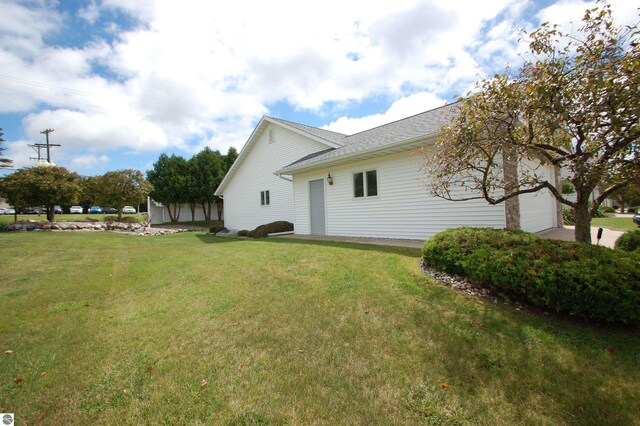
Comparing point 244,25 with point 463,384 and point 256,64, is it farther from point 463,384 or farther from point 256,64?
point 463,384

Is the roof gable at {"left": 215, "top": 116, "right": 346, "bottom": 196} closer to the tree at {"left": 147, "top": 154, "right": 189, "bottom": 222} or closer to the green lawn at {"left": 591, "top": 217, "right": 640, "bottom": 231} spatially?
the tree at {"left": 147, "top": 154, "right": 189, "bottom": 222}

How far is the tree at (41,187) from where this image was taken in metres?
14.8

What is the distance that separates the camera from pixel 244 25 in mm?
9477

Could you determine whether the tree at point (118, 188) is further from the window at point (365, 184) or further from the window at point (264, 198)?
the window at point (365, 184)

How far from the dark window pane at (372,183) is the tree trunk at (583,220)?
20.4 feet

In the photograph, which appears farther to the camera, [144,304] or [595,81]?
[144,304]

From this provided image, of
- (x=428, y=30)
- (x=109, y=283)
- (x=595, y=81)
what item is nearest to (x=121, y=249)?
(x=109, y=283)

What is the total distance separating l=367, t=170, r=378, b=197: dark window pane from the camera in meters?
10.5

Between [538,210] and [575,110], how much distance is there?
7979mm

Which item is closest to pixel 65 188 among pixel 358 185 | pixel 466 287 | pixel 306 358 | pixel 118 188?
pixel 118 188

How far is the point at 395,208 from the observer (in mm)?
9906

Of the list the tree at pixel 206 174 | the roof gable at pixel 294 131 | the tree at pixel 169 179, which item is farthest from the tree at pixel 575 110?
the tree at pixel 169 179

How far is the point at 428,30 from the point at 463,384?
315 inches

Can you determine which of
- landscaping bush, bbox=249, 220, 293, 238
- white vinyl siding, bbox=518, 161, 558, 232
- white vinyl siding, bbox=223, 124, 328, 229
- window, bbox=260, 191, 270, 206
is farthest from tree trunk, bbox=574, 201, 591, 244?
window, bbox=260, 191, 270, 206
